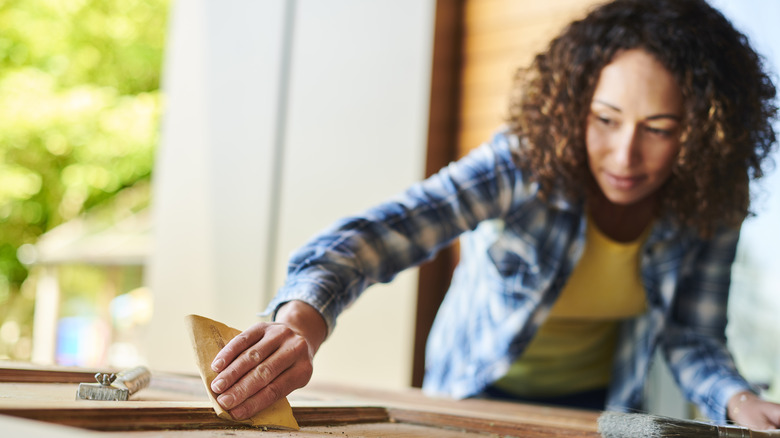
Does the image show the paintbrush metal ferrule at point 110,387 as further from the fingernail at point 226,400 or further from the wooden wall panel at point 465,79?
the wooden wall panel at point 465,79

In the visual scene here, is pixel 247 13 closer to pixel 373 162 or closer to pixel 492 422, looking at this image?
pixel 373 162

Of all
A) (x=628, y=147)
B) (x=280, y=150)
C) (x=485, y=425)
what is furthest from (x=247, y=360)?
(x=280, y=150)

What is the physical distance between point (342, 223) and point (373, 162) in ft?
5.26

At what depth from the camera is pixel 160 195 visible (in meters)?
3.59

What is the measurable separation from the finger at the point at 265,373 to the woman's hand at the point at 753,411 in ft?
2.38

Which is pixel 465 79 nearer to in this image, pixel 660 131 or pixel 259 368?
pixel 660 131

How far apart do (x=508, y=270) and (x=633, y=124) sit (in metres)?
0.44

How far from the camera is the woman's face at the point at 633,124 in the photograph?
1.27m

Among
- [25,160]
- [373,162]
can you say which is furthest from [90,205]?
[373,162]

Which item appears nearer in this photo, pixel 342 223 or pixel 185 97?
pixel 342 223

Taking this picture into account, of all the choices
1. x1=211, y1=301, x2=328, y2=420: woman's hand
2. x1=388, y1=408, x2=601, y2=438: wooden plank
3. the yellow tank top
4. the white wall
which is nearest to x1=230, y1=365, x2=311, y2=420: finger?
x1=211, y1=301, x2=328, y2=420: woman's hand

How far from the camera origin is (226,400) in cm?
74

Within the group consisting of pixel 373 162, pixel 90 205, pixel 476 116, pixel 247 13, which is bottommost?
pixel 90 205

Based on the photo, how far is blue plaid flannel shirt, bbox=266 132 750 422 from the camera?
4.03 feet
